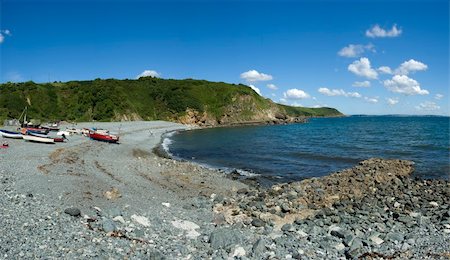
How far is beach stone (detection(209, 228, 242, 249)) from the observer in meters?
12.0

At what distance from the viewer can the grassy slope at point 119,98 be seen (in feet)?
296

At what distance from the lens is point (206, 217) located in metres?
16.0

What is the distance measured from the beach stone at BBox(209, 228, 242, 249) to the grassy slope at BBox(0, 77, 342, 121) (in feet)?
240

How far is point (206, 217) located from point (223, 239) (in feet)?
12.5

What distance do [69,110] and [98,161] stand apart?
74563 mm

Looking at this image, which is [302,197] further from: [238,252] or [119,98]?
[119,98]

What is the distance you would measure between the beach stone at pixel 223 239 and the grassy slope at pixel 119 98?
240 ft

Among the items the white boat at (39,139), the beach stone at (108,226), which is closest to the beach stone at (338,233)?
the beach stone at (108,226)

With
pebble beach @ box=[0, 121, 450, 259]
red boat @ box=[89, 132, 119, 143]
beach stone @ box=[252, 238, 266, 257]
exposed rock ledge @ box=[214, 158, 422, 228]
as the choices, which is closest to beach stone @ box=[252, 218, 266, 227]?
pebble beach @ box=[0, 121, 450, 259]

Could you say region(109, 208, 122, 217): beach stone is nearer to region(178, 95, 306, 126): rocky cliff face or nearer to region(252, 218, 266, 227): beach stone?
region(252, 218, 266, 227): beach stone

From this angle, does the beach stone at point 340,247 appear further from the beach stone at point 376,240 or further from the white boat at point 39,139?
the white boat at point 39,139

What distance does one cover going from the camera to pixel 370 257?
11305mm

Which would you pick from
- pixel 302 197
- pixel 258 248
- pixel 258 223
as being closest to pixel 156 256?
pixel 258 248

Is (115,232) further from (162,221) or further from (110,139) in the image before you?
(110,139)
